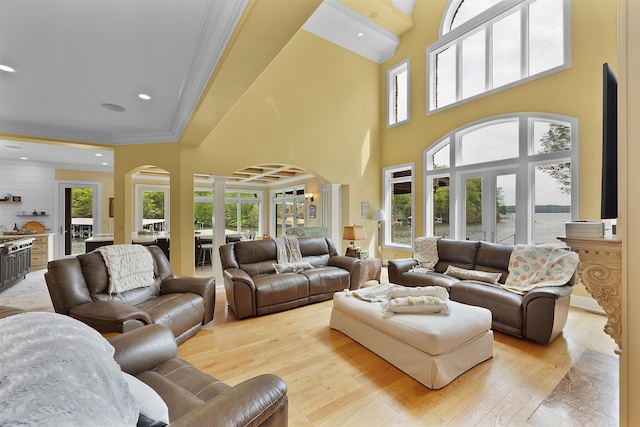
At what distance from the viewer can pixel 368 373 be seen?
223 cm

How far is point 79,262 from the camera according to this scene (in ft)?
8.75

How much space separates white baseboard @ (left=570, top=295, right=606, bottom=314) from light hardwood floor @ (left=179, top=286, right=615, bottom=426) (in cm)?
60

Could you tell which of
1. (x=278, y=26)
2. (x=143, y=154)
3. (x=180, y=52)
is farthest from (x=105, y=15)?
(x=143, y=154)

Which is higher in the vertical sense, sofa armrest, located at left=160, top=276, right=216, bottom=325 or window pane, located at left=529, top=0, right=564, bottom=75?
window pane, located at left=529, top=0, right=564, bottom=75

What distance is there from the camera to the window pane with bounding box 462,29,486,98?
17.5ft

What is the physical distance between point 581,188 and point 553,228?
2.34ft

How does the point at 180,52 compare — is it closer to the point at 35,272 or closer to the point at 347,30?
the point at 347,30

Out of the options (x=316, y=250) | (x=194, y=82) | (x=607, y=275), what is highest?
(x=194, y=82)

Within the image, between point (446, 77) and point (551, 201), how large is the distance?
3.33 m

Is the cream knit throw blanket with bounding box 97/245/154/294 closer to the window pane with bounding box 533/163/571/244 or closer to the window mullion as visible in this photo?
the window pane with bounding box 533/163/571/244

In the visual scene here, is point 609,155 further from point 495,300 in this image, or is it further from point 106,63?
point 106,63

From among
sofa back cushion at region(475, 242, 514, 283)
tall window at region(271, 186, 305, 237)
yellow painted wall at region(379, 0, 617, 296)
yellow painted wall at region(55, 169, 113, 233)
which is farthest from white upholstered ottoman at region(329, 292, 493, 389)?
yellow painted wall at region(55, 169, 113, 233)

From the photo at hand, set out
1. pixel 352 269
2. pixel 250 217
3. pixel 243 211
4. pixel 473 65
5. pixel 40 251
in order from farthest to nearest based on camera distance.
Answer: pixel 250 217 < pixel 243 211 < pixel 40 251 < pixel 473 65 < pixel 352 269

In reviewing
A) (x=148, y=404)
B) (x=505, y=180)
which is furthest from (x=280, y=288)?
(x=505, y=180)
